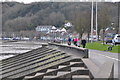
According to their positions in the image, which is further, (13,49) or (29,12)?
(29,12)

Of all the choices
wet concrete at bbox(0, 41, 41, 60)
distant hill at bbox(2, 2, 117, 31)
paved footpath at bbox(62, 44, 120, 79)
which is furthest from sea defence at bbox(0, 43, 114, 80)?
distant hill at bbox(2, 2, 117, 31)

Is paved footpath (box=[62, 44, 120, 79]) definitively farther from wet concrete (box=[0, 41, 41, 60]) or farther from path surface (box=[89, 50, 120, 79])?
wet concrete (box=[0, 41, 41, 60])

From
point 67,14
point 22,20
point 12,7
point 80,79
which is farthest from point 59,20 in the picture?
point 80,79

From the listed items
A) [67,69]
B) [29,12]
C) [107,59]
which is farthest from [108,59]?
[29,12]

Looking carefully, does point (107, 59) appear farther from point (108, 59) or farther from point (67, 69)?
point (67, 69)

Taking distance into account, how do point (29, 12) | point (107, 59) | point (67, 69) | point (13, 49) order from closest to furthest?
point (67, 69)
point (107, 59)
point (13, 49)
point (29, 12)

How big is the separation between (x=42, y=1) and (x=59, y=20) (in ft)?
139

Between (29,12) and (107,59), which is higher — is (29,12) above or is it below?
above

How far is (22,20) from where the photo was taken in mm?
137375

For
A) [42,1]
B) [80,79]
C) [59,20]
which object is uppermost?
[42,1]

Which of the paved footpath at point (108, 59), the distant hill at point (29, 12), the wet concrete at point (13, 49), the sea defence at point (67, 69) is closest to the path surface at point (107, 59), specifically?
the paved footpath at point (108, 59)

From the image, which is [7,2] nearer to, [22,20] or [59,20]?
[22,20]

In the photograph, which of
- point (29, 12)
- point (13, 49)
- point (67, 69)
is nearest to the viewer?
point (67, 69)

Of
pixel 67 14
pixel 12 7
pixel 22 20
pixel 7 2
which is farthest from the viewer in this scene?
pixel 7 2
